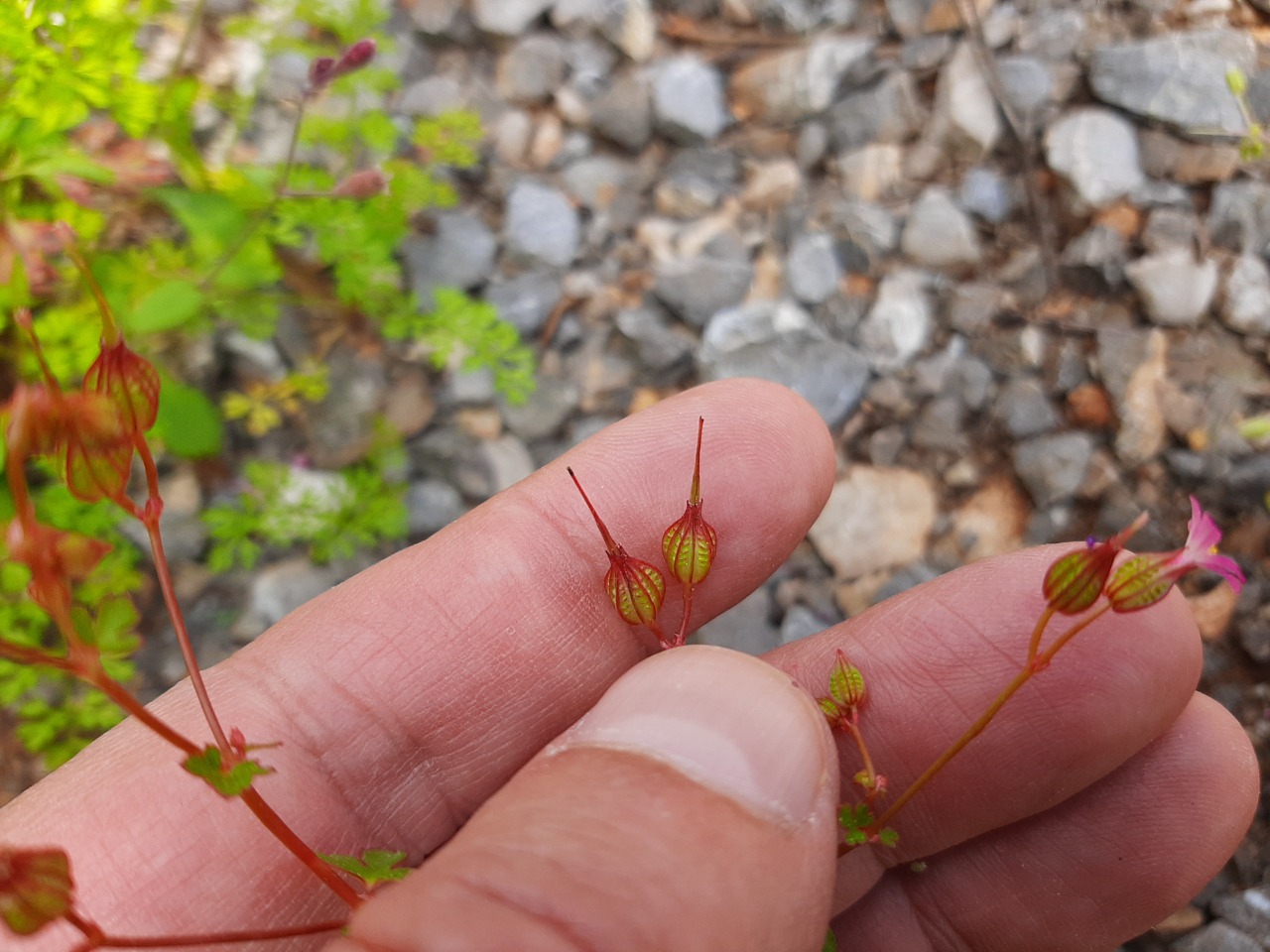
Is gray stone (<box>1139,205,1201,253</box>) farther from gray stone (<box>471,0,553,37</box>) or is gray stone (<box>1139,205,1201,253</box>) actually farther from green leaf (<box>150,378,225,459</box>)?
green leaf (<box>150,378,225,459</box>)

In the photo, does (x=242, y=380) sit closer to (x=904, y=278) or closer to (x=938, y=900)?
(x=904, y=278)

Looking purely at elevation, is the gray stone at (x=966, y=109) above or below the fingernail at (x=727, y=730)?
above

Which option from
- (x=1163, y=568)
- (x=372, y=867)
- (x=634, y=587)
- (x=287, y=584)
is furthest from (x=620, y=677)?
(x=287, y=584)

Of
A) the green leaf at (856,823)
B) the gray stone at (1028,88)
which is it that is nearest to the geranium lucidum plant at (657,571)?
the green leaf at (856,823)

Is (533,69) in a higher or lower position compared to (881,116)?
higher

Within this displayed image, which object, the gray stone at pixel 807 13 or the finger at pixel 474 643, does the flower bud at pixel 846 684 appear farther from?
the gray stone at pixel 807 13

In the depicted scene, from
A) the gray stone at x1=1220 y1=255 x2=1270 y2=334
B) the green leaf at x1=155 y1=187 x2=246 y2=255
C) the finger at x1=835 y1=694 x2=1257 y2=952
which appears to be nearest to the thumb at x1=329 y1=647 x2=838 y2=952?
the finger at x1=835 y1=694 x2=1257 y2=952

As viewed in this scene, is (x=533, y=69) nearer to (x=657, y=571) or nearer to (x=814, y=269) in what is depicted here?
(x=814, y=269)
